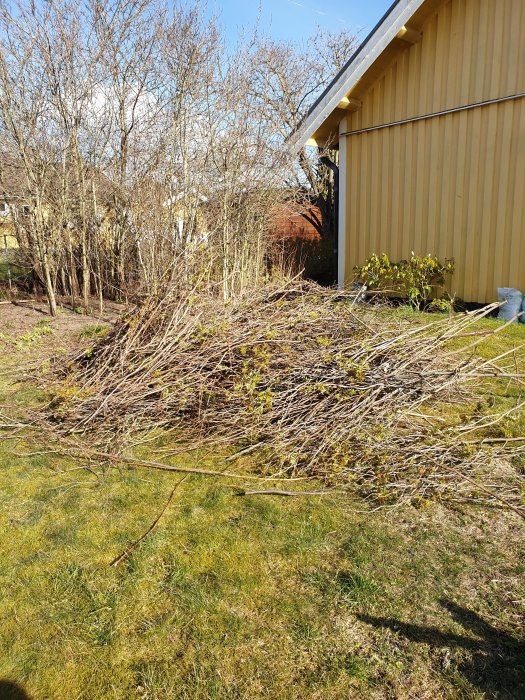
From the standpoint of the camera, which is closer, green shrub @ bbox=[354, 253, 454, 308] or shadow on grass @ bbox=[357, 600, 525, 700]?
shadow on grass @ bbox=[357, 600, 525, 700]

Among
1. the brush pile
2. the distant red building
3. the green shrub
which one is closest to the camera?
the brush pile

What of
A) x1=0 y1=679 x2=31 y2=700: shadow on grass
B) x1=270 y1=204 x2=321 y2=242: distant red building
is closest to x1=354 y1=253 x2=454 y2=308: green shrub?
x1=270 y1=204 x2=321 y2=242: distant red building

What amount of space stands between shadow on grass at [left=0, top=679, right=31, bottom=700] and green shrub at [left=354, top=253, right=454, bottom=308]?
7482 mm

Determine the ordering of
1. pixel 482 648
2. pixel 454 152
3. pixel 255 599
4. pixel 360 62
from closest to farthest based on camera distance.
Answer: pixel 482 648, pixel 255 599, pixel 360 62, pixel 454 152

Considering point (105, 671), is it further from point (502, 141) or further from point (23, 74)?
point (23, 74)

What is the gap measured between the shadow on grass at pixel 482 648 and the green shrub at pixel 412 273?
6.65 m

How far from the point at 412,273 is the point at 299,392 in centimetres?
554

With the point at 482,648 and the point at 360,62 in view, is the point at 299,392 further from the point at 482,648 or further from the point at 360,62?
the point at 360,62

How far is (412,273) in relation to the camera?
8.91m

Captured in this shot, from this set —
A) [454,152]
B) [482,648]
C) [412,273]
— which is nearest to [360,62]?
[454,152]

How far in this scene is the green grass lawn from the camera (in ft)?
6.59

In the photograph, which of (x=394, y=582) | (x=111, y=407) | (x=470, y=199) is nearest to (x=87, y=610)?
(x=394, y=582)

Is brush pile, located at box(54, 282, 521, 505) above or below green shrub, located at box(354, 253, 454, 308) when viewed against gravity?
below

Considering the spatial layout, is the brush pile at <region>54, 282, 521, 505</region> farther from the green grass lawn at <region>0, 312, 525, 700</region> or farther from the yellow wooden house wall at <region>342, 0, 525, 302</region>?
the yellow wooden house wall at <region>342, 0, 525, 302</region>
